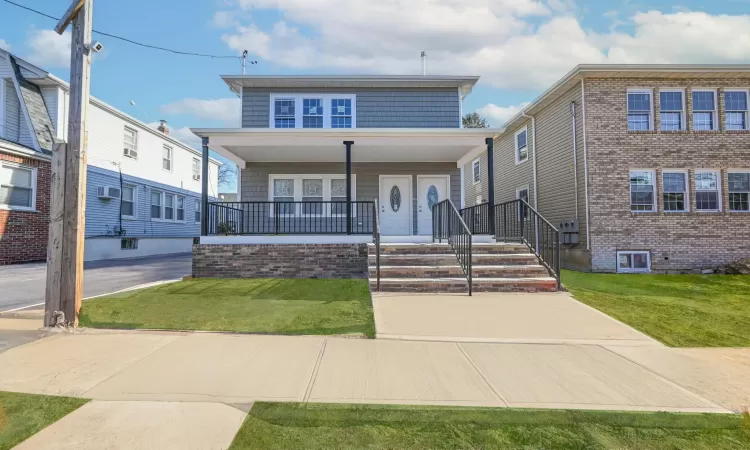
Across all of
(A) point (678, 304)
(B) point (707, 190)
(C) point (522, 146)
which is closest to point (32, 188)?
(A) point (678, 304)

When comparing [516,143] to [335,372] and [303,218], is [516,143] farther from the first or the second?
[335,372]

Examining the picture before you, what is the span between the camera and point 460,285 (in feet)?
23.6

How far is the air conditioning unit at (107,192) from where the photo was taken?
628 inches

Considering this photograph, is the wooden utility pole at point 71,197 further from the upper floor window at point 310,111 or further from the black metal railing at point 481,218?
the black metal railing at point 481,218

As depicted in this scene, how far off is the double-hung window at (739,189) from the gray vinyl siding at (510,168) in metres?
5.83

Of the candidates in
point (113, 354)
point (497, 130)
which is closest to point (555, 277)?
point (497, 130)

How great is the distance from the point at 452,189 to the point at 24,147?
13914mm

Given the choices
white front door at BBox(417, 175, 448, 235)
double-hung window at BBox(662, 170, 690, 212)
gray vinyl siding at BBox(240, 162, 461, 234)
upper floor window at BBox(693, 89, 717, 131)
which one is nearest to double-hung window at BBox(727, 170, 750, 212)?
double-hung window at BBox(662, 170, 690, 212)

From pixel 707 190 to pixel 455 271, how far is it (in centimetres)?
959

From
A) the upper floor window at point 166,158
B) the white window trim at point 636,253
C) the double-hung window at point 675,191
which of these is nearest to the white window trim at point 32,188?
the upper floor window at point 166,158

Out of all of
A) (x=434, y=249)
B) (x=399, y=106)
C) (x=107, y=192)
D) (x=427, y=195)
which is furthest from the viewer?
(x=107, y=192)

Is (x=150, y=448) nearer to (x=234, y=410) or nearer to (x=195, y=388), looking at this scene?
(x=234, y=410)

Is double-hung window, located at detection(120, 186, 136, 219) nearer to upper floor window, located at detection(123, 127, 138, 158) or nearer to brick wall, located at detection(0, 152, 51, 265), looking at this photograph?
upper floor window, located at detection(123, 127, 138, 158)

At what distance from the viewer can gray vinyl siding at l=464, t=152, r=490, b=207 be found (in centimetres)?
1981
